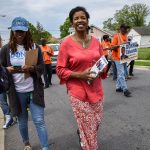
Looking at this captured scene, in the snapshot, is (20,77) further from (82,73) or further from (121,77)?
(121,77)

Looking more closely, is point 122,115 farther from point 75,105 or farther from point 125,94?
point 75,105

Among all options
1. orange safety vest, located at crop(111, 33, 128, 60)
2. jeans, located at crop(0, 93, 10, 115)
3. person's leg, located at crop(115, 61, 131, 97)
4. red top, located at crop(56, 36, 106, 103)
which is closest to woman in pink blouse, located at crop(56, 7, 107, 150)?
red top, located at crop(56, 36, 106, 103)

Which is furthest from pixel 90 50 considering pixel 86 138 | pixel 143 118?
pixel 143 118

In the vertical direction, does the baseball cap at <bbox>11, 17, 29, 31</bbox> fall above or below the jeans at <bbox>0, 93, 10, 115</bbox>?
above

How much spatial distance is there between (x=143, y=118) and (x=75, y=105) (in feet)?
9.81

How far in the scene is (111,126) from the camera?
668 centimetres

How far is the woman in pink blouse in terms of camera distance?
4.35 meters

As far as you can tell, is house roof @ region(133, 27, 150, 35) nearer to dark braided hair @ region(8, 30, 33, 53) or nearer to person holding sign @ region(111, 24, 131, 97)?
person holding sign @ region(111, 24, 131, 97)

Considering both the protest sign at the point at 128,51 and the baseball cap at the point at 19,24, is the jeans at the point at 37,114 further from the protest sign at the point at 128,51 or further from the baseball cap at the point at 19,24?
the protest sign at the point at 128,51

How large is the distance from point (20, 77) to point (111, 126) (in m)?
2.42

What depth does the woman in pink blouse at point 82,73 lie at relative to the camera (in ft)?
14.3

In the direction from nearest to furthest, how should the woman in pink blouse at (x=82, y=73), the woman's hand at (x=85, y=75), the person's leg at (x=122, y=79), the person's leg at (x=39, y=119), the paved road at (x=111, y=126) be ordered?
the woman's hand at (x=85, y=75) → the woman in pink blouse at (x=82, y=73) → the person's leg at (x=39, y=119) → the paved road at (x=111, y=126) → the person's leg at (x=122, y=79)

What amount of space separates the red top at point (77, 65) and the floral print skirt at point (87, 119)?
0.26ft

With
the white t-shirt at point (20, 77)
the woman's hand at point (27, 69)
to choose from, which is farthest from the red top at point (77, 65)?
the white t-shirt at point (20, 77)
